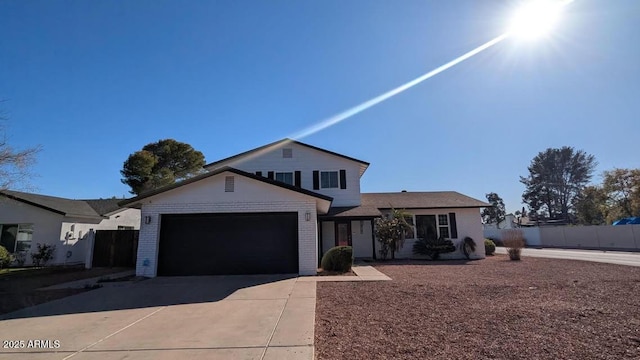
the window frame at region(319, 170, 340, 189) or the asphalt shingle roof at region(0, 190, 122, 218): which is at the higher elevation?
the window frame at region(319, 170, 340, 189)

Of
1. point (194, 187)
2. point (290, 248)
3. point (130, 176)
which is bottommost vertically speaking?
point (290, 248)

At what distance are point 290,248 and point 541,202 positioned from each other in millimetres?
68126

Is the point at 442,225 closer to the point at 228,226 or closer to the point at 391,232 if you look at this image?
the point at 391,232

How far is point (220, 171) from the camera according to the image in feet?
41.3

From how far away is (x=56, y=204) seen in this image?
18609mm

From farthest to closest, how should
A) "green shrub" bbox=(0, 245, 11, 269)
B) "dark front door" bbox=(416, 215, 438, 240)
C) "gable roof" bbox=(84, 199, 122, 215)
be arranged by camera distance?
"gable roof" bbox=(84, 199, 122, 215) < "dark front door" bbox=(416, 215, 438, 240) < "green shrub" bbox=(0, 245, 11, 269)

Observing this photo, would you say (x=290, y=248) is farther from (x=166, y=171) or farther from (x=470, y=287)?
(x=166, y=171)

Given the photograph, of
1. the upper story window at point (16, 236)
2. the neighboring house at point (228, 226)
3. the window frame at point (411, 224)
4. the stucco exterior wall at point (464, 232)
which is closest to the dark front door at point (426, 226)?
the window frame at point (411, 224)

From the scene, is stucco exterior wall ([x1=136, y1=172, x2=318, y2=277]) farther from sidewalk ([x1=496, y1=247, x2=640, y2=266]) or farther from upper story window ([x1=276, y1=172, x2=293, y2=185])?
sidewalk ([x1=496, y1=247, x2=640, y2=266])

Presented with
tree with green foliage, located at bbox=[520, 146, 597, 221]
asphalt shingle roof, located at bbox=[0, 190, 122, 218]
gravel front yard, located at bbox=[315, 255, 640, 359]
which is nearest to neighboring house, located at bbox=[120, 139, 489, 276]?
gravel front yard, located at bbox=[315, 255, 640, 359]

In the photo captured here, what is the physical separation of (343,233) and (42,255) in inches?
616

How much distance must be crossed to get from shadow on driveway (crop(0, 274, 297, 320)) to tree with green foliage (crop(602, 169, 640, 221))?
145 feet

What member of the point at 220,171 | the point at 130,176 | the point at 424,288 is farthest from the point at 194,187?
the point at 130,176

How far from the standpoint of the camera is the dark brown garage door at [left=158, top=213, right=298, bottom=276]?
1251cm
